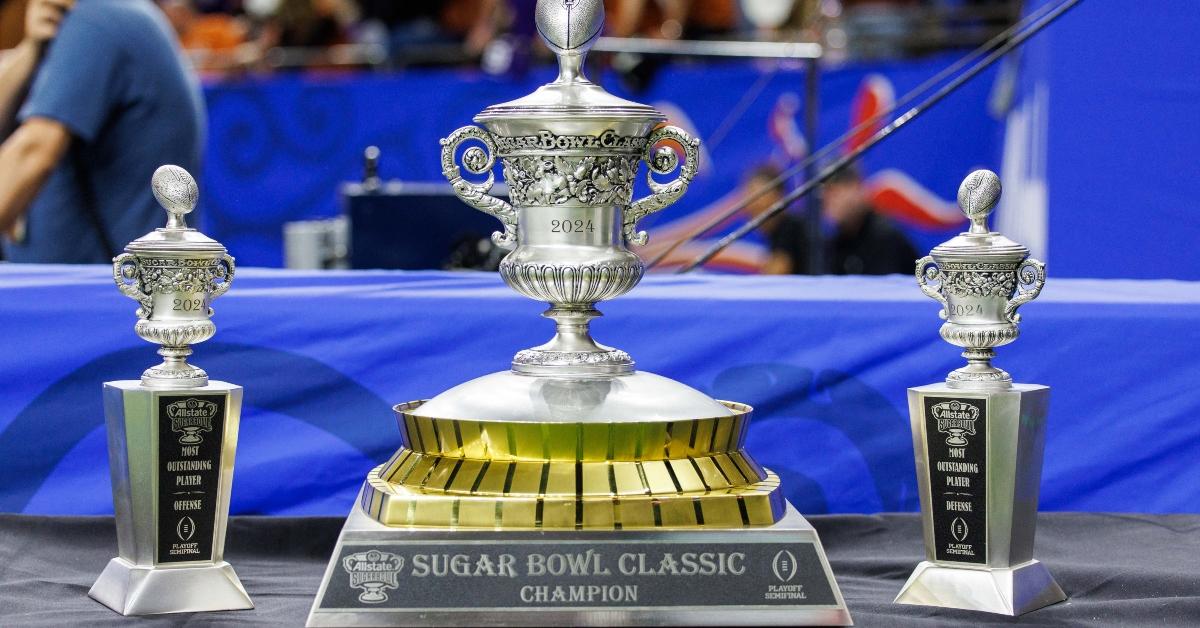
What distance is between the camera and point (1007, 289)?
→ 1250 mm

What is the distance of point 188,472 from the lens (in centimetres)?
123

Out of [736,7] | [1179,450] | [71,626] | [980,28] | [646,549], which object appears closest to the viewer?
[646,549]

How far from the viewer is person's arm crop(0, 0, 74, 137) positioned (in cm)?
320

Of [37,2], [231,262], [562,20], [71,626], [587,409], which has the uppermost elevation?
[37,2]

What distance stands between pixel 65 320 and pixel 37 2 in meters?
1.91

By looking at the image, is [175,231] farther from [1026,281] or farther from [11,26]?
[11,26]

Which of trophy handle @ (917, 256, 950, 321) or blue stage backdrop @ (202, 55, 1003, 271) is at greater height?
blue stage backdrop @ (202, 55, 1003, 271)

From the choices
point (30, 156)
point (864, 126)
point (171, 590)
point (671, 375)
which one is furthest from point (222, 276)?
point (30, 156)

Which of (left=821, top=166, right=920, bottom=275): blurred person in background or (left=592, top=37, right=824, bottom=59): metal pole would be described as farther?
(left=821, top=166, right=920, bottom=275): blurred person in background

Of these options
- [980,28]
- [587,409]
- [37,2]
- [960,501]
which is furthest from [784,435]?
[980,28]

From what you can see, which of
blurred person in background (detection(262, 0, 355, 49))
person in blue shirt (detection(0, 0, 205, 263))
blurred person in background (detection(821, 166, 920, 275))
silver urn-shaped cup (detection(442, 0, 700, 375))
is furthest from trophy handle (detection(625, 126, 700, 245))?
blurred person in background (detection(262, 0, 355, 49))

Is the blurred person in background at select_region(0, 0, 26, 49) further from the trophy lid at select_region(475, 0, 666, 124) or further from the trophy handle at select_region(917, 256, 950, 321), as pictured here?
the trophy handle at select_region(917, 256, 950, 321)

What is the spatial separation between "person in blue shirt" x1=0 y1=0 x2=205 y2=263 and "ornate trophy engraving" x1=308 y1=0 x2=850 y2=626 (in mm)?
2100

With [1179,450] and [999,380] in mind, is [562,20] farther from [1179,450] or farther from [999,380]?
[1179,450]
